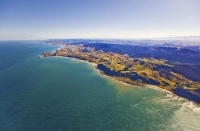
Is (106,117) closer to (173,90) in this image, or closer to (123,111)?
(123,111)

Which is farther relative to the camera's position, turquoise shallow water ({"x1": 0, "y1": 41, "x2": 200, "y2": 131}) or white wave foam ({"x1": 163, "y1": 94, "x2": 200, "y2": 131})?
white wave foam ({"x1": 163, "y1": 94, "x2": 200, "y2": 131})

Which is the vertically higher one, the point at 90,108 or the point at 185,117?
the point at 90,108

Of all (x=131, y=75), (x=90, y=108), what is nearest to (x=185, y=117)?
(x=90, y=108)

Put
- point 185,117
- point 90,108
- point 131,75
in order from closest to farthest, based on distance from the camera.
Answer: point 185,117
point 90,108
point 131,75

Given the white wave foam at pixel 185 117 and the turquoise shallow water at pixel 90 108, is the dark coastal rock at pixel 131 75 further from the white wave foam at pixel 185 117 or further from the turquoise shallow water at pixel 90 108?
the white wave foam at pixel 185 117

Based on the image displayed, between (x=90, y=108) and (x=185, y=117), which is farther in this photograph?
(x=90, y=108)

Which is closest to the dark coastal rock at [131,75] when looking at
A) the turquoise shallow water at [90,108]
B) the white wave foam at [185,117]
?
the turquoise shallow water at [90,108]

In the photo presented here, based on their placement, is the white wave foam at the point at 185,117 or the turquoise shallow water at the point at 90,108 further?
the white wave foam at the point at 185,117

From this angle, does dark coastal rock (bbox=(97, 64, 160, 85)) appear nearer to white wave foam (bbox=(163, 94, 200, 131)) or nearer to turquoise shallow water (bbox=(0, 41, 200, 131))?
turquoise shallow water (bbox=(0, 41, 200, 131))

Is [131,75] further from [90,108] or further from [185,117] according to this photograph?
[90,108]

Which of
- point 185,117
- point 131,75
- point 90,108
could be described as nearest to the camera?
point 185,117

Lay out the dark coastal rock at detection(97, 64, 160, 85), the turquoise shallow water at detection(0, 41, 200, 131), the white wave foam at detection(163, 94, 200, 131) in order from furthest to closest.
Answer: the dark coastal rock at detection(97, 64, 160, 85) → the white wave foam at detection(163, 94, 200, 131) → the turquoise shallow water at detection(0, 41, 200, 131)

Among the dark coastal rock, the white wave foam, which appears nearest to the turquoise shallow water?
the white wave foam
